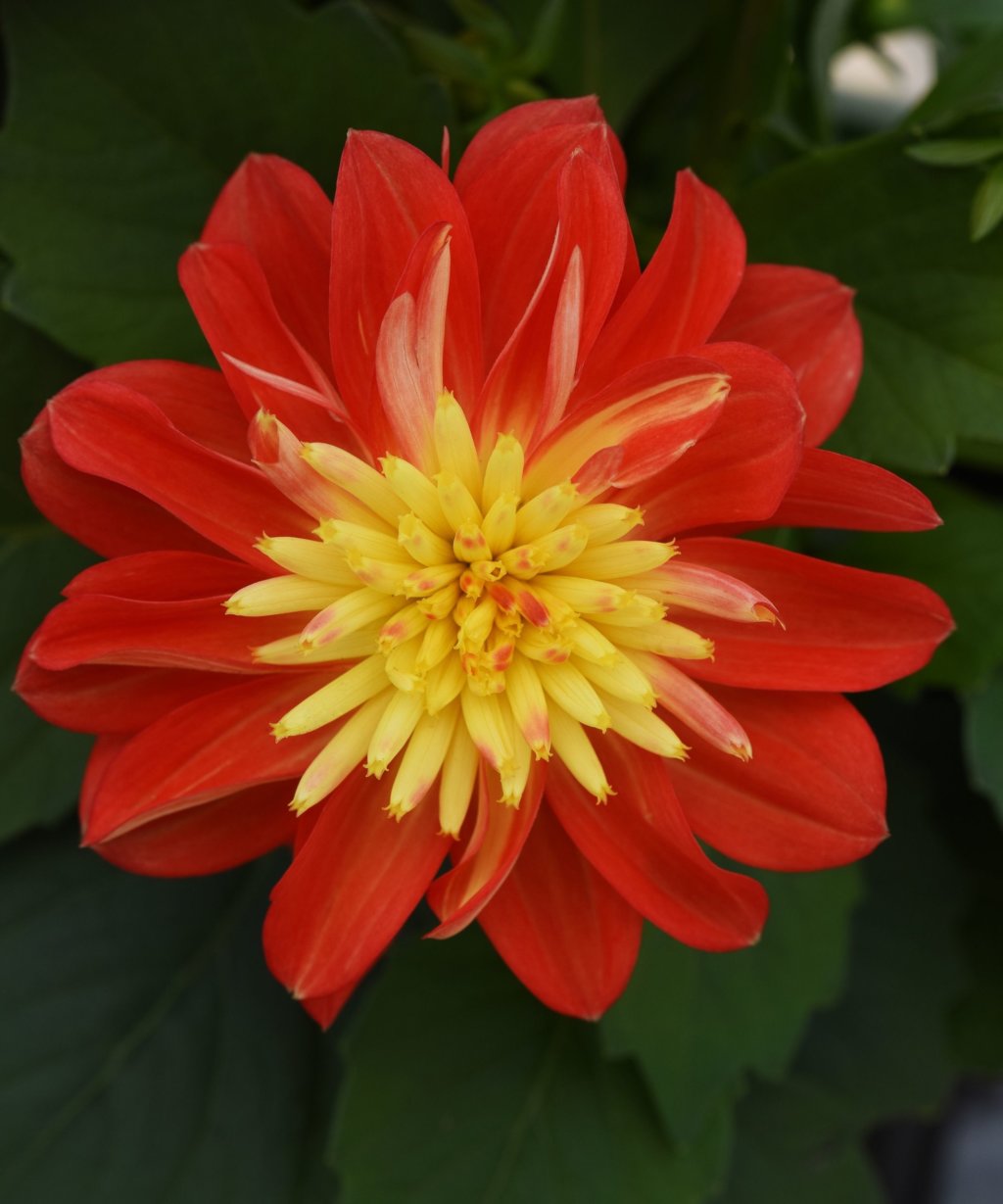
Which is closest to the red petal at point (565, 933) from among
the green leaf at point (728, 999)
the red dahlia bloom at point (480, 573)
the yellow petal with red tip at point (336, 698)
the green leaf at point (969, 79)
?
the red dahlia bloom at point (480, 573)

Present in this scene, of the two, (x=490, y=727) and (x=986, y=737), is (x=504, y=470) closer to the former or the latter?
(x=490, y=727)

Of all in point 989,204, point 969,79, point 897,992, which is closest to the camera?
point 989,204

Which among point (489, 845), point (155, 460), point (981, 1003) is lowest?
point (981, 1003)

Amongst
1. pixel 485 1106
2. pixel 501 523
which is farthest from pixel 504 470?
pixel 485 1106

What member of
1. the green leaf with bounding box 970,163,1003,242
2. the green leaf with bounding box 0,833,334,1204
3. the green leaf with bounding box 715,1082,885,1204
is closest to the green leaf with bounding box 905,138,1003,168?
the green leaf with bounding box 970,163,1003,242

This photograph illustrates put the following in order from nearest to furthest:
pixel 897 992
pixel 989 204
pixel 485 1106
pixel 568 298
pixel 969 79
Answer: pixel 568 298
pixel 989 204
pixel 969 79
pixel 485 1106
pixel 897 992

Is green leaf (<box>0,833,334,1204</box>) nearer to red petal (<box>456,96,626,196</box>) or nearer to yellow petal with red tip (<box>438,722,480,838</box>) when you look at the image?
yellow petal with red tip (<box>438,722,480,838</box>)

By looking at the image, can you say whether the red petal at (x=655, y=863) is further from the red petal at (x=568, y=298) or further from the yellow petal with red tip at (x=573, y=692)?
the red petal at (x=568, y=298)

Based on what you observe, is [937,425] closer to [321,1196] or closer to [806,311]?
[806,311]
